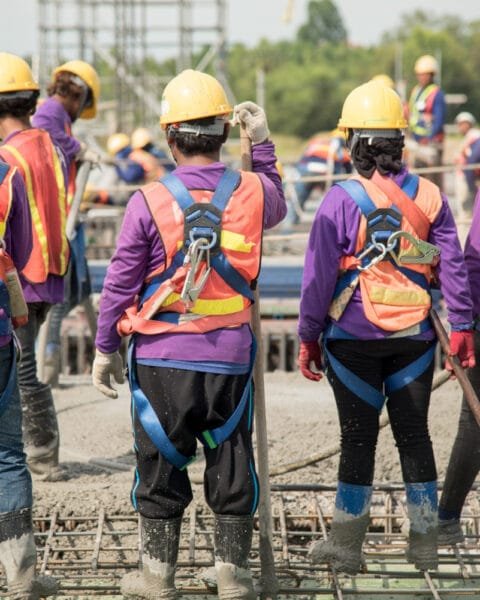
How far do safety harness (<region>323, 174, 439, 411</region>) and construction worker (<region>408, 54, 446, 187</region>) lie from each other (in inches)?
435

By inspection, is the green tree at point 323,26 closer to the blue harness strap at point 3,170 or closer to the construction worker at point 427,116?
the construction worker at point 427,116

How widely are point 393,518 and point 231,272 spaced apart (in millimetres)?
2459

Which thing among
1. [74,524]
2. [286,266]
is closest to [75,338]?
[286,266]

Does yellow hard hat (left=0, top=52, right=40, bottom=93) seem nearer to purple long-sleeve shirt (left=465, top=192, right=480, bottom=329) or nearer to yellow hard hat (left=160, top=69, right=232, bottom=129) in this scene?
yellow hard hat (left=160, top=69, right=232, bottom=129)

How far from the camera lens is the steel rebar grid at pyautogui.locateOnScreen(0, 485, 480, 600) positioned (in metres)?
5.36

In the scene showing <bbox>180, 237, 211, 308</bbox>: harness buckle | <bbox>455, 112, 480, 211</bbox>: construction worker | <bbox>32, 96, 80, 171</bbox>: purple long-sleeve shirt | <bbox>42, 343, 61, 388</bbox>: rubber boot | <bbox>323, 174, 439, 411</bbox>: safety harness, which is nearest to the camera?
<bbox>180, 237, 211, 308</bbox>: harness buckle

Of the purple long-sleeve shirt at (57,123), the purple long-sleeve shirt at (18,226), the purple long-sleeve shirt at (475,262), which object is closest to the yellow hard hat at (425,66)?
the purple long-sleeve shirt at (57,123)

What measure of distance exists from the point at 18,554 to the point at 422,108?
12.3m

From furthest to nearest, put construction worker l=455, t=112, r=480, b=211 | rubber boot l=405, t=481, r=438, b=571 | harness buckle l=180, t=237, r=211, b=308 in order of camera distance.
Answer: construction worker l=455, t=112, r=480, b=211
rubber boot l=405, t=481, r=438, b=571
harness buckle l=180, t=237, r=211, b=308

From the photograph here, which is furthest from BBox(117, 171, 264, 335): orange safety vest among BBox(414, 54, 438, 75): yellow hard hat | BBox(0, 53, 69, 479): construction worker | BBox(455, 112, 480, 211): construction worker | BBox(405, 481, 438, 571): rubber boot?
BBox(455, 112, 480, 211): construction worker

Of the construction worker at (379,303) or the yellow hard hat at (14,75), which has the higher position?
the yellow hard hat at (14,75)

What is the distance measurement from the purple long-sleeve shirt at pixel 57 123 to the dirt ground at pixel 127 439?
182 centimetres

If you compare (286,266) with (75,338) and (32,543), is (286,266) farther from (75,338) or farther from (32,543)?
(32,543)

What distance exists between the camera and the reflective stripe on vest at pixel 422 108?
1606cm
